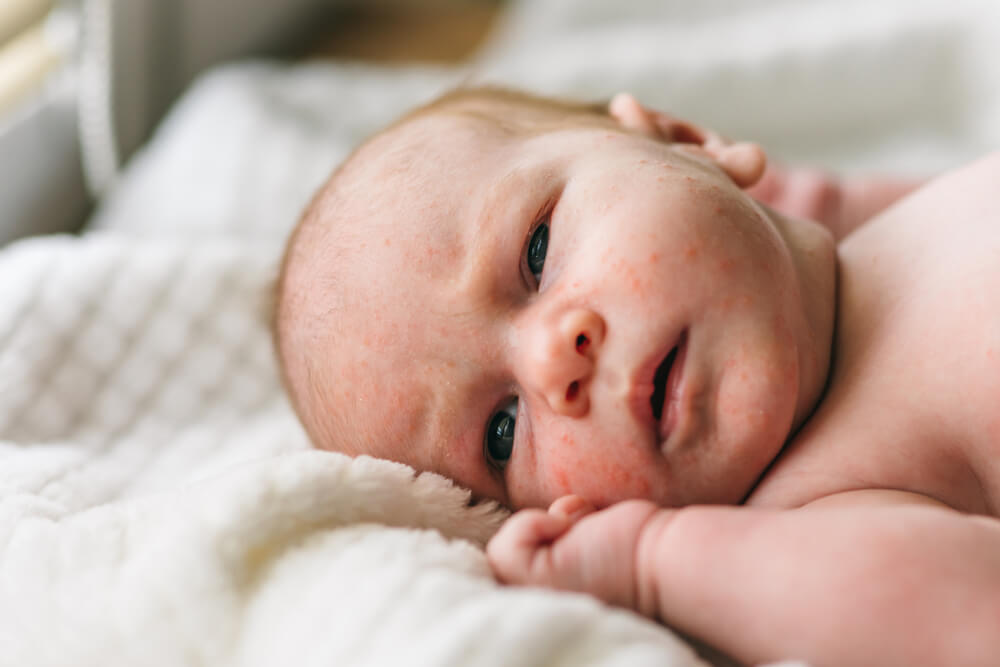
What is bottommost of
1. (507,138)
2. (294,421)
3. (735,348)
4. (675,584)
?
(294,421)

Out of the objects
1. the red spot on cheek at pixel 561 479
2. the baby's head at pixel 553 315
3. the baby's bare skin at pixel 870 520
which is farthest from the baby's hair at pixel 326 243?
the baby's bare skin at pixel 870 520

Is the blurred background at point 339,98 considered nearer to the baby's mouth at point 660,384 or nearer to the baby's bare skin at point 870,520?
the baby's bare skin at point 870,520

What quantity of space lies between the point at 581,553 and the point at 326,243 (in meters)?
0.45

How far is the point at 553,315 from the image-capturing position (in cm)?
86

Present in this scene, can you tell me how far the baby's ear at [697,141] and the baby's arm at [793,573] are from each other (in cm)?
47

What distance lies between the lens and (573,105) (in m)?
1.26

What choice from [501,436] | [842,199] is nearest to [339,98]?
[842,199]

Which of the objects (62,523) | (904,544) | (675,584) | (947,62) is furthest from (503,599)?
(947,62)

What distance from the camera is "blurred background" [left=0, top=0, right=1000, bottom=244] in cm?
166

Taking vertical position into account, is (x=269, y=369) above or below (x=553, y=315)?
below

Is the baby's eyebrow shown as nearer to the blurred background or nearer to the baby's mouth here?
the baby's mouth

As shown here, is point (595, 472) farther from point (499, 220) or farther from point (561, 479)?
point (499, 220)

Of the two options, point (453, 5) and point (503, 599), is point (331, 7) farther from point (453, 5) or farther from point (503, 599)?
point (503, 599)

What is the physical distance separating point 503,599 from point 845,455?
0.38 m
